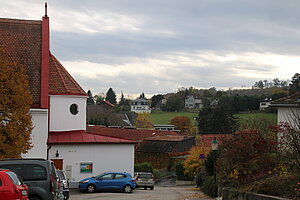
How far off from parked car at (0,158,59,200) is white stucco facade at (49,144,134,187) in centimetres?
1632

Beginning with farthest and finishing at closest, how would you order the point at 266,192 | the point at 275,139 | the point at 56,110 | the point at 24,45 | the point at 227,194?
1. the point at 56,110
2. the point at 24,45
3. the point at 275,139
4. the point at 227,194
5. the point at 266,192

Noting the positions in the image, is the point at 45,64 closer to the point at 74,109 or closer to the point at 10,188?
the point at 74,109

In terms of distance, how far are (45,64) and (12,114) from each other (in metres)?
8.07

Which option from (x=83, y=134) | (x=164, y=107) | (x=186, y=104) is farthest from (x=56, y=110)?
(x=186, y=104)

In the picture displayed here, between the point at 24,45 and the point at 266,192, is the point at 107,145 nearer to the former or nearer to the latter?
the point at 24,45

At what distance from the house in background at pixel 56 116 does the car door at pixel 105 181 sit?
3018mm

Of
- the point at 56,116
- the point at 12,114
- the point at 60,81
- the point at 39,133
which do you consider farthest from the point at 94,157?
the point at 12,114

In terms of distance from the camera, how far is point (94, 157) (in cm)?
3362

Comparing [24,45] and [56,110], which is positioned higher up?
[24,45]

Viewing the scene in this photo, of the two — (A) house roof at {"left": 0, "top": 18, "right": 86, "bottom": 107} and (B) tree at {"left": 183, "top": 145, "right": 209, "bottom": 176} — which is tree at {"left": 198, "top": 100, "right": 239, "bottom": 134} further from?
(A) house roof at {"left": 0, "top": 18, "right": 86, "bottom": 107}

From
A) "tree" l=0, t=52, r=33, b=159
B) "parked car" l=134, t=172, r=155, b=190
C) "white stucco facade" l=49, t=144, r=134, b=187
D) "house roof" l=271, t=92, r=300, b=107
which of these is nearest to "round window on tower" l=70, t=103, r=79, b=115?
"white stucco facade" l=49, t=144, r=134, b=187

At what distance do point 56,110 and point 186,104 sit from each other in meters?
143

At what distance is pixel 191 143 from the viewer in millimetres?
63344

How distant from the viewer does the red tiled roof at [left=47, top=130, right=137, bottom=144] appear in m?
32.8
